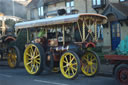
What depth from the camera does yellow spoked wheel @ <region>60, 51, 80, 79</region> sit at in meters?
8.40

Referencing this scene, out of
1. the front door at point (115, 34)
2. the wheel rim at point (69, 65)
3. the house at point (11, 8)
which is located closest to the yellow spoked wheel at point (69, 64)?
the wheel rim at point (69, 65)

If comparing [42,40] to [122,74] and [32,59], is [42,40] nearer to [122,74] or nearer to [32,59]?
[32,59]

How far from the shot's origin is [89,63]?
973cm

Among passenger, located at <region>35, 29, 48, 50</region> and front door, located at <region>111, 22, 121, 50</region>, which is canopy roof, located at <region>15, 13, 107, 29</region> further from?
front door, located at <region>111, 22, 121, 50</region>

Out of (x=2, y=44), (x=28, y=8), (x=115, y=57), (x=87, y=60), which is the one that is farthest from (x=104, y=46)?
(x=28, y=8)

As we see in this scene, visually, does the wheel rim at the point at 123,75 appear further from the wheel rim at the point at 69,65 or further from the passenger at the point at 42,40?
the passenger at the point at 42,40

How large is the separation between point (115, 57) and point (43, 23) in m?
3.71

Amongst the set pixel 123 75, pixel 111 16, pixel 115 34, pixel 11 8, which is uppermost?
pixel 11 8

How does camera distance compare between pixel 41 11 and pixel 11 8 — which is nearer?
pixel 41 11

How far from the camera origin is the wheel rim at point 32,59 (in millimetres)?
9988

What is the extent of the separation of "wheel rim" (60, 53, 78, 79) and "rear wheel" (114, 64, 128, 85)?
1.58 m

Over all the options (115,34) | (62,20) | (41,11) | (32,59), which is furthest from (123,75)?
(41,11)

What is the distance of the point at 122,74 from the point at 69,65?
87.4 inches

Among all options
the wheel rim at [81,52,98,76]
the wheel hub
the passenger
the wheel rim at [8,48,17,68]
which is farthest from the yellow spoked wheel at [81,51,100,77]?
the wheel rim at [8,48,17,68]
